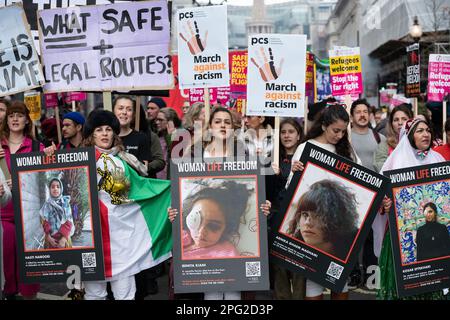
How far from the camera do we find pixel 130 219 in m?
6.32

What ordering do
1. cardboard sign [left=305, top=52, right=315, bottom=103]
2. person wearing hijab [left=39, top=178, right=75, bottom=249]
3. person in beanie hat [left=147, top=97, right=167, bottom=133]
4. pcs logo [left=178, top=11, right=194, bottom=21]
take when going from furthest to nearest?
cardboard sign [left=305, top=52, right=315, bottom=103], person in beanie hat [left=147, top=97, right=167, bottom=133], pcs logo [left=178, top=11, right=194, bottom=21], person wearing hijab [left=39, top=178, right=75, bottom=249]

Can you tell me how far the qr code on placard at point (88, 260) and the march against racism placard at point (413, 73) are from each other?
6.72m

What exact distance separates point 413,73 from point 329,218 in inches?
254

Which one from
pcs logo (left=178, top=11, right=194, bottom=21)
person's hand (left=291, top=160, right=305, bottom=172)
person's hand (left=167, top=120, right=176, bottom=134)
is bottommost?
person's hand (left=291, top=160, right=305, bottom=172)

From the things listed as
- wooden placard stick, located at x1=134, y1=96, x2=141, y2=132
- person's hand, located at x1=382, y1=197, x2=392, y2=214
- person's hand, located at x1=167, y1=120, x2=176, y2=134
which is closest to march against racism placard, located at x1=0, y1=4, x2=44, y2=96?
wooden placard stick, located at x1=134, y1=96, x2=141, y2=132

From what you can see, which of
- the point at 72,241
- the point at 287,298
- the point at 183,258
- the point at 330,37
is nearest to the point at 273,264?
the point at 287,298

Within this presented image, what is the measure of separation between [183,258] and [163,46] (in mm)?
2464

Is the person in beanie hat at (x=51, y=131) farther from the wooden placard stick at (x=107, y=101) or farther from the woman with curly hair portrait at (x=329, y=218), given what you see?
the woman with curly hair portrait at (x=329, y=218)

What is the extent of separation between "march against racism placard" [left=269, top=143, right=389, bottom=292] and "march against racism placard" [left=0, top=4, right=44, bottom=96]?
2819 millimetres

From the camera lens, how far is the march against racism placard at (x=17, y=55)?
730 cm

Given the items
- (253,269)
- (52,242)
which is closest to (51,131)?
(52,242)

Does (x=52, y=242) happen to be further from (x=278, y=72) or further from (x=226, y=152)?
(x=278, y=72)

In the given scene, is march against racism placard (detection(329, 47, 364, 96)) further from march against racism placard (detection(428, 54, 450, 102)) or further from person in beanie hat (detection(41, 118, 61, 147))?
person in beanie hat (detection(41, 118, 61, 147))

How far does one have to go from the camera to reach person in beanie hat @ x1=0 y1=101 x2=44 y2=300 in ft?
21.8
